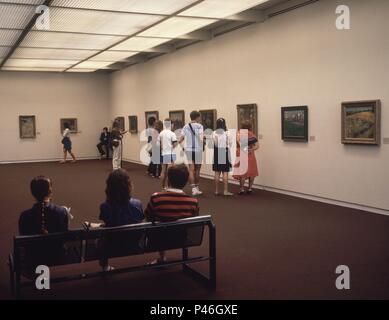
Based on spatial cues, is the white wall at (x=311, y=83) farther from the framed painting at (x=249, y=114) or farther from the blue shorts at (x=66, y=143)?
the blue shorts at (x=66, y=143)

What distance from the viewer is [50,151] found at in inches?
830

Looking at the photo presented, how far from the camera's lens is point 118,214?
466 centimetres

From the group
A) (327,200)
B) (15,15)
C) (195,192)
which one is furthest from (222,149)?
(15,15)

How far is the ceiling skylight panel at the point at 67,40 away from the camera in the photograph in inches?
455

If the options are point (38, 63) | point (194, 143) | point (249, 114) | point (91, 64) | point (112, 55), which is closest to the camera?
point (194, 143)

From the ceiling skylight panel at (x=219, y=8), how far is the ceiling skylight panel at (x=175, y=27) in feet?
1.61

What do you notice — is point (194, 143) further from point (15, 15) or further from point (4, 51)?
point (4, 51)

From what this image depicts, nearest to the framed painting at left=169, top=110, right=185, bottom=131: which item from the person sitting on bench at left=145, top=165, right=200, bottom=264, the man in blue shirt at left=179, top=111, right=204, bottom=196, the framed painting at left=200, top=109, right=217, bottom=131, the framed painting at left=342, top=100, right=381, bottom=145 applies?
the framed painting at left=200, top=109, right=217, bottom=131

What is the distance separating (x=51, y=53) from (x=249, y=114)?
715 cm

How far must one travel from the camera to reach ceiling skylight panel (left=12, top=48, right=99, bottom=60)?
552 inches

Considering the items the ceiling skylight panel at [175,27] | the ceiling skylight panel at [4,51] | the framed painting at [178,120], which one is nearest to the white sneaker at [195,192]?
the ceiling skylight panel at [175,27]

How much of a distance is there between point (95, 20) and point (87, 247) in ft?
22.3

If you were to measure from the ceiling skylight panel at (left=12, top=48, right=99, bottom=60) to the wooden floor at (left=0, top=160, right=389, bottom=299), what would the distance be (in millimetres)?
5439
